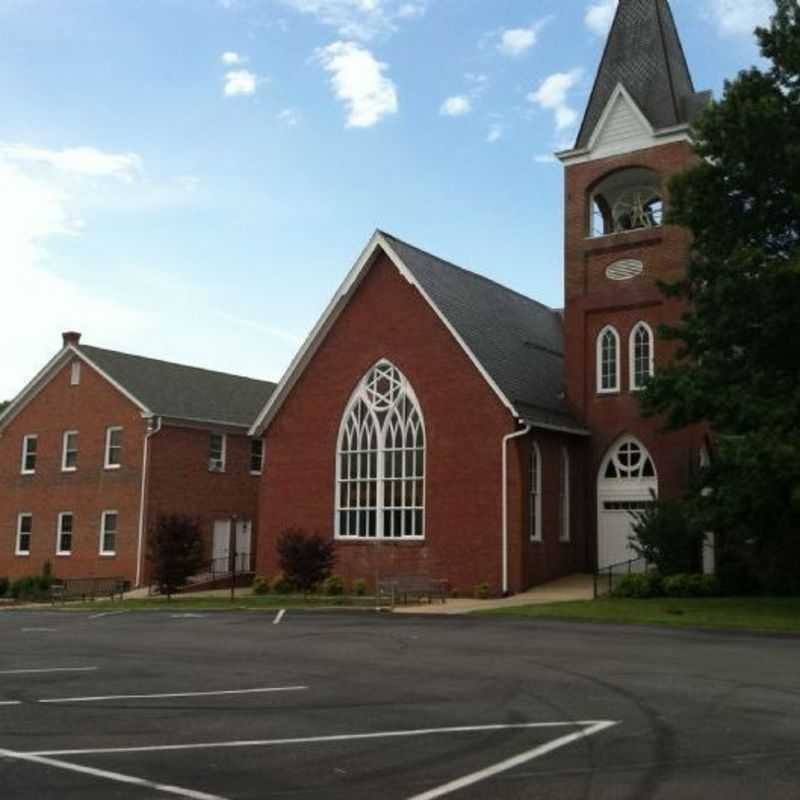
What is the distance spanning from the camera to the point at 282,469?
112 ft

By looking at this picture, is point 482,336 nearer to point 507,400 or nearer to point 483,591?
point 507,400

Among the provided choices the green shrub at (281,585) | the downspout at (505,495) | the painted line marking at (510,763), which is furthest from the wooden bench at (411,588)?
the painted line marking at (510,763)

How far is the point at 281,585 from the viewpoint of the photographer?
31.9 metres

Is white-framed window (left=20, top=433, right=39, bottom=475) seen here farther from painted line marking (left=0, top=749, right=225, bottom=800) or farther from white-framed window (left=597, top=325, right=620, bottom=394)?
painted line marking (left=0, top=749, right=225, bottom=800)

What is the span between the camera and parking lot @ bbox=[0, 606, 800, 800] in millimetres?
7312

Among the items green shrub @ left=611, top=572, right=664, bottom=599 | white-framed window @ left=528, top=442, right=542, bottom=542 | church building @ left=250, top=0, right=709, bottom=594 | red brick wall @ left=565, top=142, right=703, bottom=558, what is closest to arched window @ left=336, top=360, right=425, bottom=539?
church building @ left=250, top=0, right=709, bottom=594

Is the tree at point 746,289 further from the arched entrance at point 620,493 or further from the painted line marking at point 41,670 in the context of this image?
the painted line marking at point 41,670

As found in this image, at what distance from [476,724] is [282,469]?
2493 centimetres

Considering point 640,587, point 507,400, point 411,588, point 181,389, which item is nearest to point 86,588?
point 181,389

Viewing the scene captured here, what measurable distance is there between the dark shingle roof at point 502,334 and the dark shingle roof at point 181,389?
458 inches

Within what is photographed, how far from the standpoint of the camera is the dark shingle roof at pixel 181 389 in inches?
1570

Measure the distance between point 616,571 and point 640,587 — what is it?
4892mm

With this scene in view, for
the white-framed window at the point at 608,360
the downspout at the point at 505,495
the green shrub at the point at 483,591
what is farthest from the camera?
the white-framed window at the point at 608,360

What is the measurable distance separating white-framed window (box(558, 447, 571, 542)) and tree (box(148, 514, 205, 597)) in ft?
36.6
